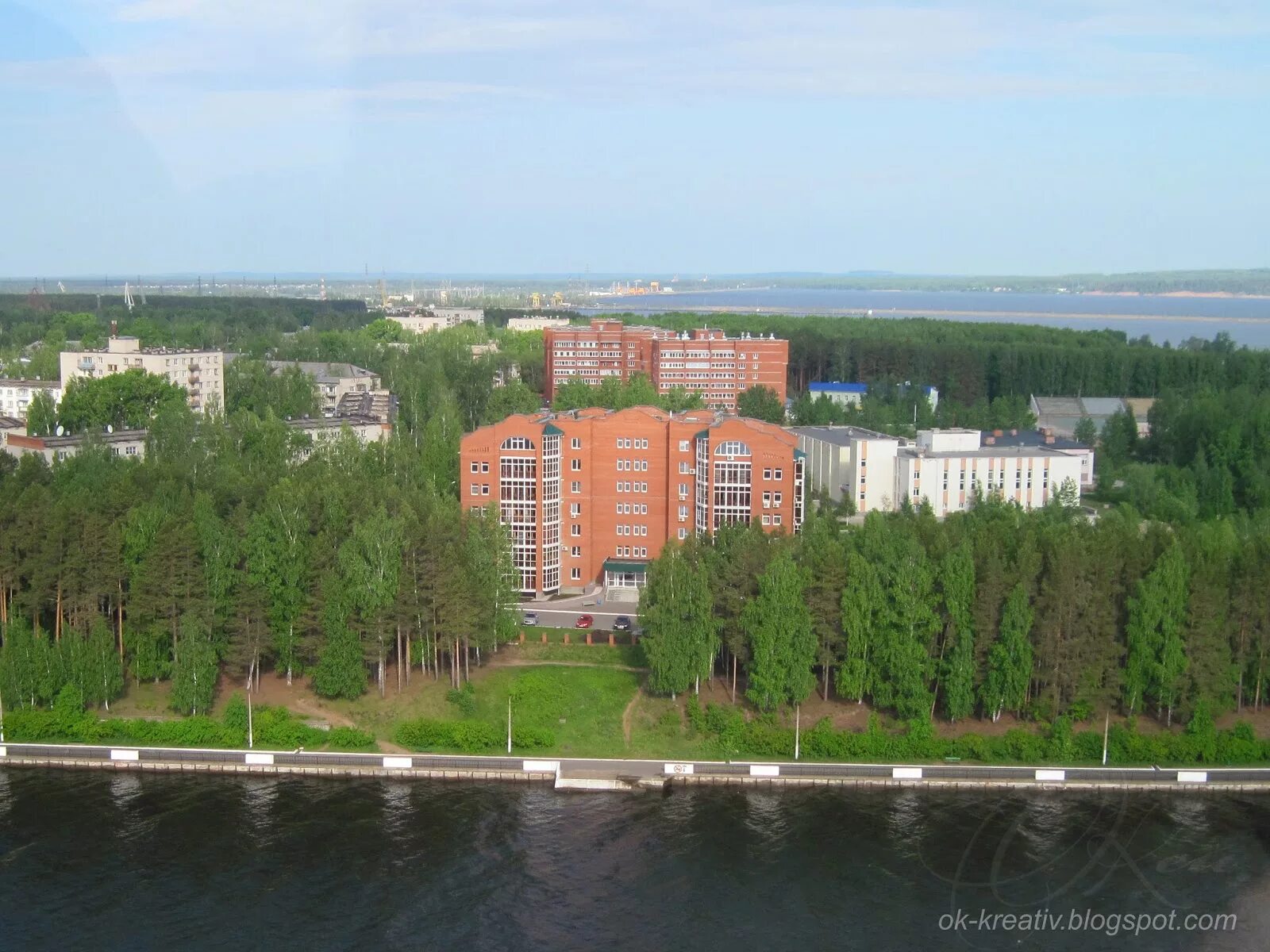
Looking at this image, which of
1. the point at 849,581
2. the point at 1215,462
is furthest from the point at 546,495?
the point at 1215,462

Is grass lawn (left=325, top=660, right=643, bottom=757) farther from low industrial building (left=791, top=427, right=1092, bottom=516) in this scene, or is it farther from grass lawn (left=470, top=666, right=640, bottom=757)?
low industrial building (left=791, top=427, right=1092, bottom=516)

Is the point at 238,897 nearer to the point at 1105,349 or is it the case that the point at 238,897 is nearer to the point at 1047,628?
the point at 1047,628

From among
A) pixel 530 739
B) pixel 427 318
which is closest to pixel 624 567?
pixel 530 739

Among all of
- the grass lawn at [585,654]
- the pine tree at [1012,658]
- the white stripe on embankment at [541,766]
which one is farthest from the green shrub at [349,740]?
the pine tree at [1012,658]

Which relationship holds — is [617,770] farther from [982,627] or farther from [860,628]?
[982,627]

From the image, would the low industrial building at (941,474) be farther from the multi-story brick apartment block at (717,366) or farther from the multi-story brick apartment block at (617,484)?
the multi-story brick apartment block at (717,366)

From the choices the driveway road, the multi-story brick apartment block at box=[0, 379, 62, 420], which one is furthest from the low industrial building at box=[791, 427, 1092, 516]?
the multi-story brick apartment block at box=[0, 379, 62, 420]
